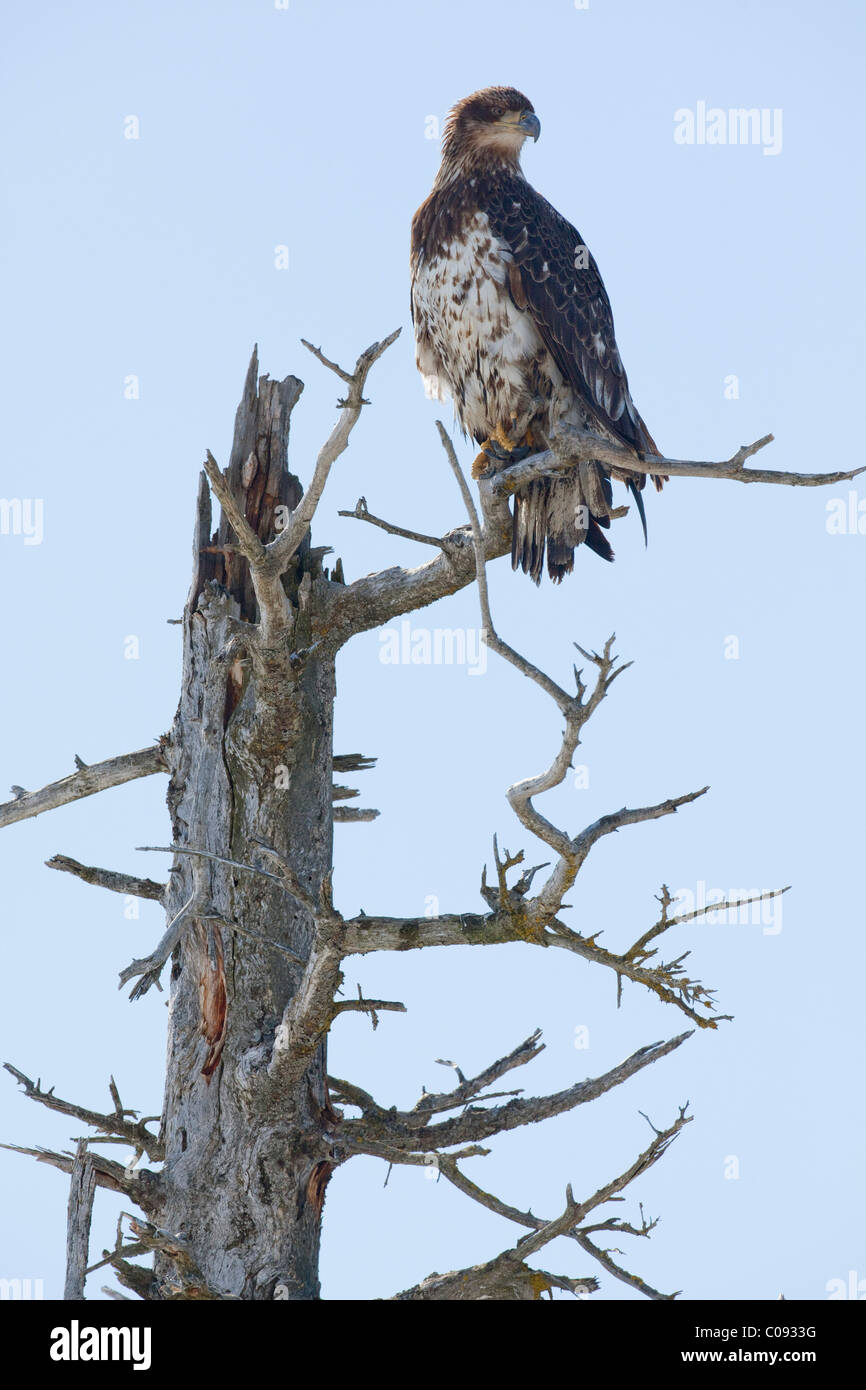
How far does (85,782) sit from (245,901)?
1.10m

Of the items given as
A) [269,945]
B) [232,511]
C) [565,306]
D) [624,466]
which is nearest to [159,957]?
[269,945]

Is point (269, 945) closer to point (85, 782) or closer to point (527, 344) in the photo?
point (85, 782)

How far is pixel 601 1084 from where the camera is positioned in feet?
19.7

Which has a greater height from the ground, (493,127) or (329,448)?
(493,127)

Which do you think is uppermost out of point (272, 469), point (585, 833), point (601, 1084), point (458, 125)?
point (458, 125)

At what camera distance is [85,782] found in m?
6.86

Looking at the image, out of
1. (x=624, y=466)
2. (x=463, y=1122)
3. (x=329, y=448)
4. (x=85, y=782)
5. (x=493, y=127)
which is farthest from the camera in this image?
(x=493, y=127)

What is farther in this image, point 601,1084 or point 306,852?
point 306,852
